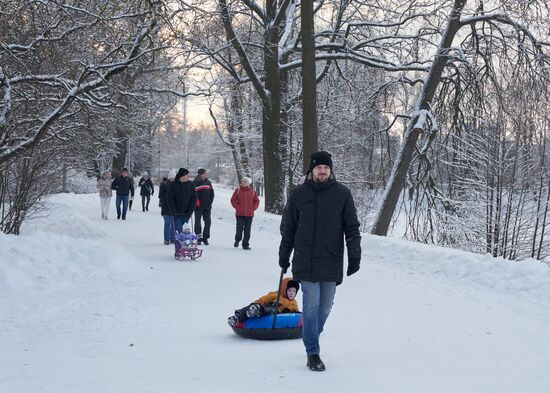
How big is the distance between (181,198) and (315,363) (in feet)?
30.4

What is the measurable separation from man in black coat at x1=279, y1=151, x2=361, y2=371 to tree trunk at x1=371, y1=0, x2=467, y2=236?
1264cm

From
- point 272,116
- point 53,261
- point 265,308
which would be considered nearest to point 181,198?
point 53,261

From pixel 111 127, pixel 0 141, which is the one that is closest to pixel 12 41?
pixel 0 141

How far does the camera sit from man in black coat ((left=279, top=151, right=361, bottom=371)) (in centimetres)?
572

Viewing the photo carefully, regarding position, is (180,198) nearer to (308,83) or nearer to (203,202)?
(203,202)

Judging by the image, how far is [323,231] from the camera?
5.75 meters

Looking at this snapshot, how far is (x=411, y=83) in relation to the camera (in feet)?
64.5

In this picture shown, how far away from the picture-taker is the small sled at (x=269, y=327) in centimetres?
685

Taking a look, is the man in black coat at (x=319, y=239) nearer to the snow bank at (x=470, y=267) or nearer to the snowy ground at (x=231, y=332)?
the snowy ground at (x=231, y=332)

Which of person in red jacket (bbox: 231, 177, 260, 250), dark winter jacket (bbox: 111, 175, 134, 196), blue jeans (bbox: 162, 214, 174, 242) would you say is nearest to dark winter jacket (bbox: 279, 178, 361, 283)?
person in red jacket (bbox: 231, 177, 260, 250)

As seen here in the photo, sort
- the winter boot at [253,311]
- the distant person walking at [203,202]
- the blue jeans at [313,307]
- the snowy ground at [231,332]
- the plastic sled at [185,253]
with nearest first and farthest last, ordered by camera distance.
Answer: the snowy ground at [231,332] → the blue jeans at [313,307] → the winter boot at [253,311] → the plastic sled at [185,253] → the distant person walking at [203,202]

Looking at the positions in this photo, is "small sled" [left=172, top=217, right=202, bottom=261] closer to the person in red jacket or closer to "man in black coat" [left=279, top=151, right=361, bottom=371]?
the person in red jacket

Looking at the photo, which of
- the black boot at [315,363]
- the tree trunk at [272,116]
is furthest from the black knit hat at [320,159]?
the tree trunk at [272,116]

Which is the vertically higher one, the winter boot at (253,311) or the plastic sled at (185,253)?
the winter boot at (253,311)
